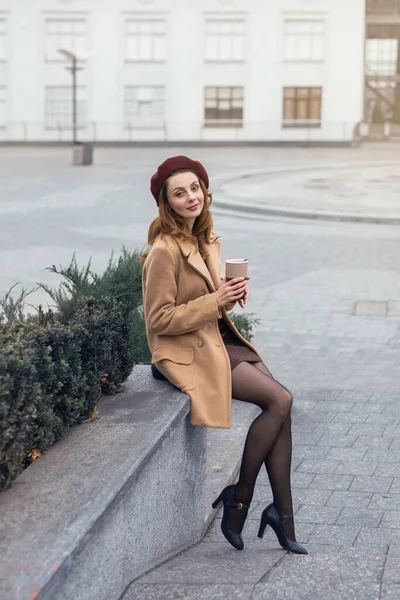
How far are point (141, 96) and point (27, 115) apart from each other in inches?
240

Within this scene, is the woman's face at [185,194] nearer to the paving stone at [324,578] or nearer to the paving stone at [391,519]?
the paving stone at [324,578]

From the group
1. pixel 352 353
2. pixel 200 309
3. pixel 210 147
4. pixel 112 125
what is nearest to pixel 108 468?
pixel 200 309

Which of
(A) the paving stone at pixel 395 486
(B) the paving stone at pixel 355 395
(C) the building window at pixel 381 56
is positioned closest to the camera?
(A) the paving stone at pixel 395 486

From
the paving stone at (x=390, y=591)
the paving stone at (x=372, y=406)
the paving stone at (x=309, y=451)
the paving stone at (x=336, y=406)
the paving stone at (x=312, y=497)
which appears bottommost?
the paving stone at (x=312, y=497)

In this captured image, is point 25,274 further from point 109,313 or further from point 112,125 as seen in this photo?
point 112,125

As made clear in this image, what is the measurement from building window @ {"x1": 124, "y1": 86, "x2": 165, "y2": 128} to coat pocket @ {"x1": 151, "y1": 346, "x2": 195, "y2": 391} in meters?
50.1

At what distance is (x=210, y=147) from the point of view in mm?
50500

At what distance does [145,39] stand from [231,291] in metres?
51.2

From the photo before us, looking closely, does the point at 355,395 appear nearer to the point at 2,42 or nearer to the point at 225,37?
the point at 225,37

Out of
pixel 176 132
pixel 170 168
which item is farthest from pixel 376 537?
pixel 176 132

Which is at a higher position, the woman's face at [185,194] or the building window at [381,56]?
the building window at [381,56]

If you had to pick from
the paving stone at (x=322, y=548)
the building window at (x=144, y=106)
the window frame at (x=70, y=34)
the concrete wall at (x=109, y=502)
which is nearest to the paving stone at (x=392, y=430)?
the paving stone at (x=322, y=548)

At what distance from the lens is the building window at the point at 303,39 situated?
53.5m

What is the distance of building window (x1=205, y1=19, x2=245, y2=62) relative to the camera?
176 ft
